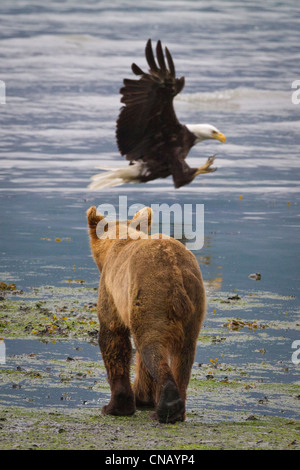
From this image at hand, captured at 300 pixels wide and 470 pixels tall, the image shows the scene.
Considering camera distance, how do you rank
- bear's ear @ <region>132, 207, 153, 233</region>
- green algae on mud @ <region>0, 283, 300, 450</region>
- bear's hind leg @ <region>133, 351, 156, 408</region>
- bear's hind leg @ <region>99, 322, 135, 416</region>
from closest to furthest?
green algae on mud @ <region>0, 283, 300, 450</region>, bear's hind leg @ <region>99, 322, 135, 416</region>, bear's hind leg @ <region>133, 351, 156, 408</region>, bear's ear @ <region>132, 207, 153, 233</region>

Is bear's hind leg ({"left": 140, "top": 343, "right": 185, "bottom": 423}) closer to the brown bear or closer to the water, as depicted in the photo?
the brown bear

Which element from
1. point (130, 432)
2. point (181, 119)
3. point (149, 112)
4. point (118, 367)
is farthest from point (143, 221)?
point (181, 119)

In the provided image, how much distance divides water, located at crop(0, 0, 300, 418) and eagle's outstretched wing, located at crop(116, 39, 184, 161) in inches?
58.0

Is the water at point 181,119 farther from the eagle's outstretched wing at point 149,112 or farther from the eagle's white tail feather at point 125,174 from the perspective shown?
the eagle's outstretched wing at point 149,112

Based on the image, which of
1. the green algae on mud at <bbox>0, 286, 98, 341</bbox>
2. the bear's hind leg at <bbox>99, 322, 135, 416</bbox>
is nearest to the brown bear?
the bear's hind leg at <bbox>99, 322, 135, 416</bbox>

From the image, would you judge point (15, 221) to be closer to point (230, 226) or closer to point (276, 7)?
point (230, 226)

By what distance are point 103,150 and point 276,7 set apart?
21.0 m

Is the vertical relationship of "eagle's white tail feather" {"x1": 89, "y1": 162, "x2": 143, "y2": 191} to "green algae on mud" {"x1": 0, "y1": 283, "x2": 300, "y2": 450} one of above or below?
above

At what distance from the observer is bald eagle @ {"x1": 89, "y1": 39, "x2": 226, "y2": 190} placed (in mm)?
10602

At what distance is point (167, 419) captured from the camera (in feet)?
18.1

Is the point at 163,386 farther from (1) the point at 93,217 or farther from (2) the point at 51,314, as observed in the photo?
(2) the point at 51,314

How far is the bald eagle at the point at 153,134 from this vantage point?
10602 millimetres

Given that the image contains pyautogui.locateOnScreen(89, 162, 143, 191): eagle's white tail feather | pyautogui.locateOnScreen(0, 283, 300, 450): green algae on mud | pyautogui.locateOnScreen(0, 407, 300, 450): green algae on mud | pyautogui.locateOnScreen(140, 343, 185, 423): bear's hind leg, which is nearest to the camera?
pyautogui.locateOnScreen(0, 407, 300, 450): green algae on mud
